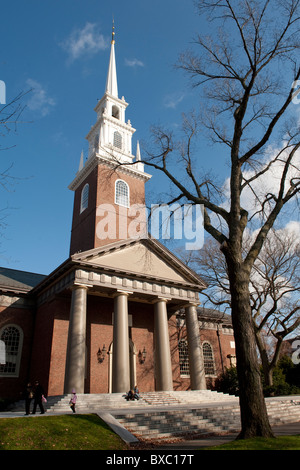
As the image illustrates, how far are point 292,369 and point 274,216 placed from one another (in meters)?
26.3

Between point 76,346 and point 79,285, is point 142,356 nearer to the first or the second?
point 76,346

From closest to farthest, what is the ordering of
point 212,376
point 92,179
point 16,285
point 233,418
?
point 233,418, point 16,285, point 212,376, point 92,179

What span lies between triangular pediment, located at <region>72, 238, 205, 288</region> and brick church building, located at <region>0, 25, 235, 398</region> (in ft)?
0.24

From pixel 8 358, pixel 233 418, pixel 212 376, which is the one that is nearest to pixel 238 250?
pixel 233 418

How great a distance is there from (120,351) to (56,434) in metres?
9.73

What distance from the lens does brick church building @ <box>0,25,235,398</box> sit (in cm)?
1945

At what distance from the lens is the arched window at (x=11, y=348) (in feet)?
69.7

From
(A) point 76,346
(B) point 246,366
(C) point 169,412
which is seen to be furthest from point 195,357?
(B) point 246,366

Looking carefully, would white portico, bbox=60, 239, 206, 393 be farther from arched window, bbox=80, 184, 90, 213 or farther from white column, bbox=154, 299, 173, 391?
arched window, bbox=80, 184, 90, 213

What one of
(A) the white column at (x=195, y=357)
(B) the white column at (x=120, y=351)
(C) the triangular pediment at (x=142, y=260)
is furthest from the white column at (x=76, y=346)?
(A) the white column at (x=195, y=357)

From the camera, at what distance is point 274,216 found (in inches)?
468

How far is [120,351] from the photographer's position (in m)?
18.9

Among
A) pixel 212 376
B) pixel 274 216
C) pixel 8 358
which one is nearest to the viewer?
pixel 274 216
